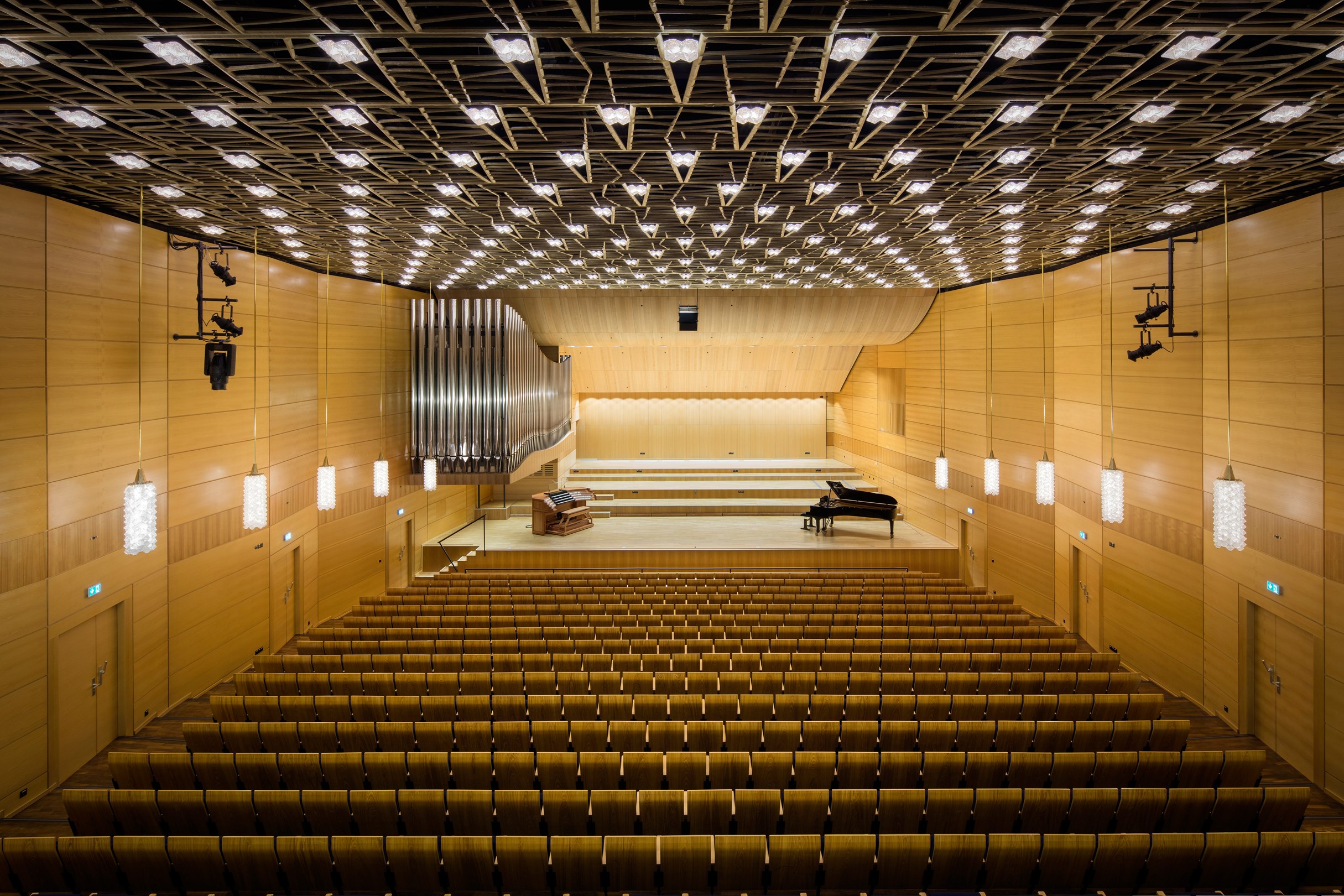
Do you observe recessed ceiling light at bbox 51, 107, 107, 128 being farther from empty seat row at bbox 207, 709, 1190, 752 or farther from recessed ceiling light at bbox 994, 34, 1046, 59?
recessed ceiling light at bbox 994, 34, 1046, 59

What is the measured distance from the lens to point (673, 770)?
525cm

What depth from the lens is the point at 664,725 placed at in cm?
572

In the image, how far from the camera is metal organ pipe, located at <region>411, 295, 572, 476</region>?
44.3 feet

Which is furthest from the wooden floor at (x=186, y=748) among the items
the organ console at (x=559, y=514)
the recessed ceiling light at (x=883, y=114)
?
the organ console at (x=559, y=514)

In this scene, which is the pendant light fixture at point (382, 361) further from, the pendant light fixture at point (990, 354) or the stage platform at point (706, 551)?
the pendant light fixture at point (990, 354)

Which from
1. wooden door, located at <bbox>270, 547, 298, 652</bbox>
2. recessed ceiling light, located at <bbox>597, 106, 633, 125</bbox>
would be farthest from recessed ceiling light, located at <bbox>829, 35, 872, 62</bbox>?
wooden door, located at <bbox>270, 547, 298, 652</bbox>

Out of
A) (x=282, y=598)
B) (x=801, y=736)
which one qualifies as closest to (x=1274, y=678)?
(x=801, y=736)

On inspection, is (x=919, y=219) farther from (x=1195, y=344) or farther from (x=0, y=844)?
(x=0, y=844)

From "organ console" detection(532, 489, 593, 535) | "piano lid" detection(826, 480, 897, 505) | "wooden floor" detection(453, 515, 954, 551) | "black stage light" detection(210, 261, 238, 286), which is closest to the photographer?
"black stage light" detection(210, 261, 238, 286)

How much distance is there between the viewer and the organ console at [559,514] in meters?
15.2

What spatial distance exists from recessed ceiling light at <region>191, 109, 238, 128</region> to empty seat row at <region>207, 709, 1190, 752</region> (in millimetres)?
4906

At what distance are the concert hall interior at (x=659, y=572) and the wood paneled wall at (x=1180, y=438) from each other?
0.06 metres

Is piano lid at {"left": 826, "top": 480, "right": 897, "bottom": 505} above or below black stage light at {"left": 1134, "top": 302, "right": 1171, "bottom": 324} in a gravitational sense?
below

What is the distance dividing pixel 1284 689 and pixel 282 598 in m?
13.3
